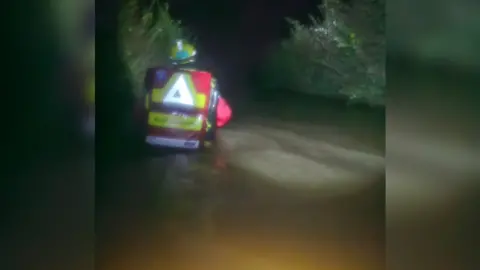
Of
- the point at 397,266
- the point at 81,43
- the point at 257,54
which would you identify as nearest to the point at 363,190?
the point at 397,266

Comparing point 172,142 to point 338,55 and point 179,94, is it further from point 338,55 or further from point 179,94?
point 338,55

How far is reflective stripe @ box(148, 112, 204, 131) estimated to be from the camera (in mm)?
1856

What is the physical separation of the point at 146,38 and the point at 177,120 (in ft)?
0.90

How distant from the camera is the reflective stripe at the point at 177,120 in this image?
1856 mm

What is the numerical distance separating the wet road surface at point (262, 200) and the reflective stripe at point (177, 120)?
0.29 feet

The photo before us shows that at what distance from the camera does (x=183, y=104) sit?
1.86 m

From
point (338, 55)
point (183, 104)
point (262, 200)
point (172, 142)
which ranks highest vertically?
point (338, 55)

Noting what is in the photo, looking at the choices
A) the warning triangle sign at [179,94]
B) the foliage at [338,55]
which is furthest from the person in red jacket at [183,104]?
the foliage at [338,55]

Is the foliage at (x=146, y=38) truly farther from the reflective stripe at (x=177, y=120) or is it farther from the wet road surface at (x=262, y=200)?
the wet road surface at (x=262, y=200)

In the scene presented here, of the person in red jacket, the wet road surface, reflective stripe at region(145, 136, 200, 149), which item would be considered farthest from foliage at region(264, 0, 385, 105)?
reflective stripe at region(145, 136, 200, 149)

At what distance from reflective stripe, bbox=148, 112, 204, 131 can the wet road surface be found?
9 centimetres

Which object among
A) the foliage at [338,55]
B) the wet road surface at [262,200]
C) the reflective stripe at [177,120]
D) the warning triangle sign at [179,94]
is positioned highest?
the foliage at [338,55]

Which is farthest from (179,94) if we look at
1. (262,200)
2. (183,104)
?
(262,200)

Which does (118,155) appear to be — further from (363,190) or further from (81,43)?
(363,190)
